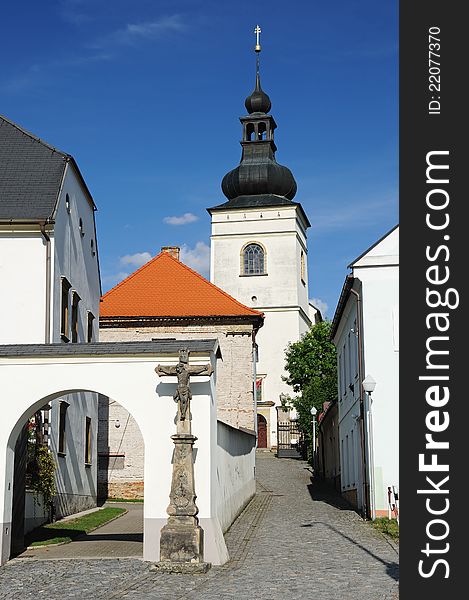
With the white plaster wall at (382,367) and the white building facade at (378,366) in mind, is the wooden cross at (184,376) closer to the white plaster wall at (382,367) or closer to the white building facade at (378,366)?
the white building facade at (378,366)

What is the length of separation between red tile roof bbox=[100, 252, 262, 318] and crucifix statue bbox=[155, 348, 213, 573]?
20.4m

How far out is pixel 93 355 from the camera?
47.0 feet

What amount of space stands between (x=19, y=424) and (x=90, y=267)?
38.3 ft

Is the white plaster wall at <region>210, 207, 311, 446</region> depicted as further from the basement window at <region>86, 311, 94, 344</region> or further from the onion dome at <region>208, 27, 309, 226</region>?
the basement window at <region>86, 311, 94, 344</region>

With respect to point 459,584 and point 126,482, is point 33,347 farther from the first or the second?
point 126,482

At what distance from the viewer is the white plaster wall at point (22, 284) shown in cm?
1984

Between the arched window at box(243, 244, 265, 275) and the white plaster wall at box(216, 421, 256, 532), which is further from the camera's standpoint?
the arched window at box(243, 244, 265, 275)

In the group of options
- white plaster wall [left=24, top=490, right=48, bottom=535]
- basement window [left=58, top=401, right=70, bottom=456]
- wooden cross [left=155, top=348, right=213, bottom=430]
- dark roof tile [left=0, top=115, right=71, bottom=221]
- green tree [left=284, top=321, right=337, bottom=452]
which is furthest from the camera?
green tree [left=284, top=321, right=337, bottom=452]

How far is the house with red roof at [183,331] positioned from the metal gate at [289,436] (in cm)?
1699

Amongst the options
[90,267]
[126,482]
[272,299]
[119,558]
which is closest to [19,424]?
[119,558]

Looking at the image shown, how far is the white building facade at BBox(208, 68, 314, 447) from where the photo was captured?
211 feet

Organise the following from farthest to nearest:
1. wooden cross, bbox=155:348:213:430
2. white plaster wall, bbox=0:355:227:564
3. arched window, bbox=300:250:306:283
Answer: arched window, bbox=300:250:306:283
white plaster wall, bbox=0:355:227:564
wooden cross, bbox=155:348:213:430

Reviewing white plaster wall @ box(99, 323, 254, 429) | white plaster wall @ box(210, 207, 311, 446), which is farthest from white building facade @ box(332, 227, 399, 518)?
white plaster wall @ box(210, 207, 311, 446)

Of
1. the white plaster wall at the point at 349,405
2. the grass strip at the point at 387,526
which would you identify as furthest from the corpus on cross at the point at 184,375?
the white plaster wall at the point at 349,405
